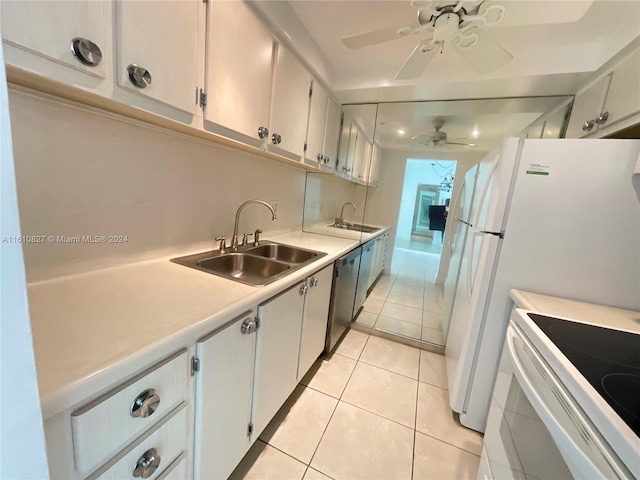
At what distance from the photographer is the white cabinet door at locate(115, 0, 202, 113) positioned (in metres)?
0.76

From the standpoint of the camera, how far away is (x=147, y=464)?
0.65 m

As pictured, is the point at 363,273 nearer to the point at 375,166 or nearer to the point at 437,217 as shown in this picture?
the point at 437,217

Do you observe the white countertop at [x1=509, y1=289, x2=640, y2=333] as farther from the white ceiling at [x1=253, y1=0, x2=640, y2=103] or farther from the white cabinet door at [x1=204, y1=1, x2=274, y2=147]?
the white cabinet door at [x1=204, y1=1, x2=274, y2=147]

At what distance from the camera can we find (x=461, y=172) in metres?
3.05

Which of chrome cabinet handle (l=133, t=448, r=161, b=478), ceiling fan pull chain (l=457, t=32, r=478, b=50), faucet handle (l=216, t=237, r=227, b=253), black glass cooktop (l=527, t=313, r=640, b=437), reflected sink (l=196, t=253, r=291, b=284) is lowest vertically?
chrome cabinet handle (l=133, t=448, r=161, b=478)

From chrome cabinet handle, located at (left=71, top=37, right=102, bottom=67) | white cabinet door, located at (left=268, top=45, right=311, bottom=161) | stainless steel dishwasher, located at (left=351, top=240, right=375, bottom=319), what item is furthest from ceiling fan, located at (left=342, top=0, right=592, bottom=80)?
stainless steel dishwasher, located at (left=351, top=240, right=375, bottom=319)

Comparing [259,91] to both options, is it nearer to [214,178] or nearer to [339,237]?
[214,178]

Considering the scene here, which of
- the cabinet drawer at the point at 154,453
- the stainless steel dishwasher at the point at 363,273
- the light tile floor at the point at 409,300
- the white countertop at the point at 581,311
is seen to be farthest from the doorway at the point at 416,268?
the cabinet drawer at the point at 154,453

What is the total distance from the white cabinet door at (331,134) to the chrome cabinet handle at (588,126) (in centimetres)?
176

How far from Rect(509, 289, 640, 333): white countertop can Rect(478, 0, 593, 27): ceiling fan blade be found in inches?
47.1

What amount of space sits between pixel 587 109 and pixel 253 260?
2.38m

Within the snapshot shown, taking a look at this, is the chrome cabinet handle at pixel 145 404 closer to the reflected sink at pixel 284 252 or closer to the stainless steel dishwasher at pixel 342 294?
the reflected sink at pixel 284 252

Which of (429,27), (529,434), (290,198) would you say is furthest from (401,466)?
(429,27)

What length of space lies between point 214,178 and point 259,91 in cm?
54
